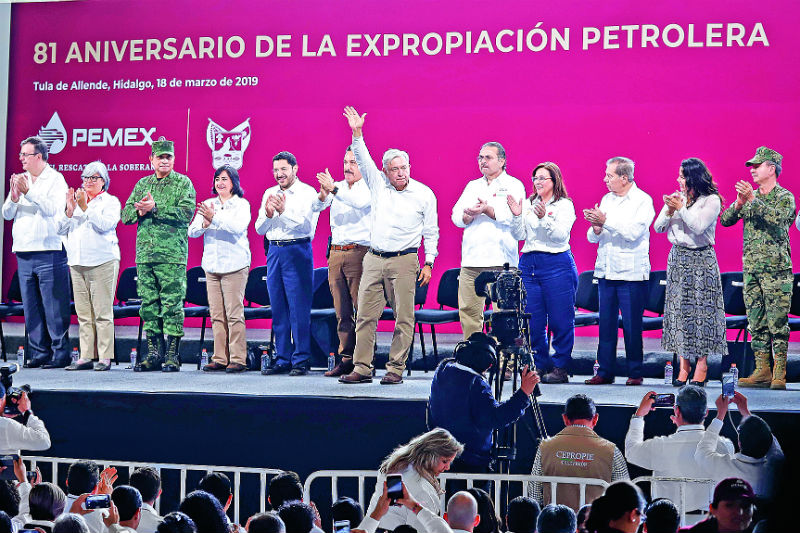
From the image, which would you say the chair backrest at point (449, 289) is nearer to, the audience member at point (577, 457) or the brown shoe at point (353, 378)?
the brown shoe at point (353, 378)

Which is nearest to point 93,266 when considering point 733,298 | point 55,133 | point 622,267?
point 55,133

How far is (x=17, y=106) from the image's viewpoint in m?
7.66

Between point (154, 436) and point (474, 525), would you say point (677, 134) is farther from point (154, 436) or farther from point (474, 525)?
point (474, 525)

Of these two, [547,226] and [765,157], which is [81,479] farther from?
[765,157]

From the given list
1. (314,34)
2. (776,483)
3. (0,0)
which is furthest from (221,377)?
(0,0)

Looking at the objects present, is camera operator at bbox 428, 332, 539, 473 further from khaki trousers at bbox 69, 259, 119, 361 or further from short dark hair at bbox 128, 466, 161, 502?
khaki trousers at bbox 69, 259, 119, 361

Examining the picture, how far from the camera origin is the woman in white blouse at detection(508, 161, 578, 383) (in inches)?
223

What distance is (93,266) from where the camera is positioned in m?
6.33

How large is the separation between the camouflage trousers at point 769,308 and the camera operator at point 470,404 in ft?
6.45

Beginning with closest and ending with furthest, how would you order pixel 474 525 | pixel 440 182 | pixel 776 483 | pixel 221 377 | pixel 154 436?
1. pixel 474 525
2. pixel 776 483
3. pixel 154 436
4. pixel 221 377
5. pixel 440 182

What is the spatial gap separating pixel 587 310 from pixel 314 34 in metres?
2.72

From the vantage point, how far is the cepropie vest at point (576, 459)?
12.3 ft

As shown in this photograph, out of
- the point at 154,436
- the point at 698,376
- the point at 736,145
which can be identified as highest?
the point at 736,145

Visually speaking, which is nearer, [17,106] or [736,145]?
[736,145]
